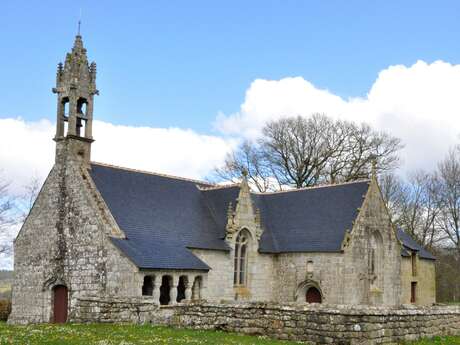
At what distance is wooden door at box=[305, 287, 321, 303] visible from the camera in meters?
30.4

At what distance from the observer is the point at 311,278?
98.7 feet

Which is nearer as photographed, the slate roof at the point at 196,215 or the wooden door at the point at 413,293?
the slate roof at the point at 196,215

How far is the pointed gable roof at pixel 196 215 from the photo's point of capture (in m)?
26.4

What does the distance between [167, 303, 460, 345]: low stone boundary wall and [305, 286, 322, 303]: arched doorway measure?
1236 centimetres

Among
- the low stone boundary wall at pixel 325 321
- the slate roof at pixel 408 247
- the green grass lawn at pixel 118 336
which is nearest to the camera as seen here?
the green grass lawn at pixel 118 336

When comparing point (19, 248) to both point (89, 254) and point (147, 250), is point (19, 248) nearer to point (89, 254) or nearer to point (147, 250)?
point (89, 254)

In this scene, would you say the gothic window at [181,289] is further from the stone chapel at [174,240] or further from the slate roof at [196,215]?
the slate roof at [196,215]

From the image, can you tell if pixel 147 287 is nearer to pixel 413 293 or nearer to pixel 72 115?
pixel 72 115

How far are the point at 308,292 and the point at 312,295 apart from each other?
0.26m

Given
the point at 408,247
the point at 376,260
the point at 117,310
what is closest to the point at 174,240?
the point at 117,310

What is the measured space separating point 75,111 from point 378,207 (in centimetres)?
1598

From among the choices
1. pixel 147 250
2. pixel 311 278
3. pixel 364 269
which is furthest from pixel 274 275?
pixel 147 250

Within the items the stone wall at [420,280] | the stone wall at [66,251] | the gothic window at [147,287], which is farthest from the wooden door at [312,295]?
the stone wall at [66,251]

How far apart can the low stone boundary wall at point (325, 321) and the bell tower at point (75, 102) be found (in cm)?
1280
